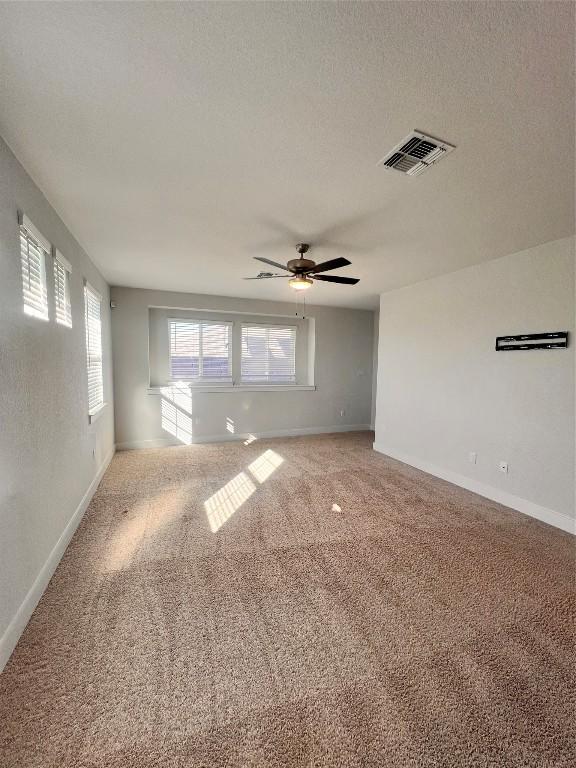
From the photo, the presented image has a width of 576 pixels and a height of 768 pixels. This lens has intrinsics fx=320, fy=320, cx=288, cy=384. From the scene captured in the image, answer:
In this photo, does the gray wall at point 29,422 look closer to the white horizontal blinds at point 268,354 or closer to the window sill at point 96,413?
the window sill at point 96,413

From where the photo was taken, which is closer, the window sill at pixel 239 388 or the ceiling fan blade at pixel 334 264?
the ceiling fan blade at pixel 334 264

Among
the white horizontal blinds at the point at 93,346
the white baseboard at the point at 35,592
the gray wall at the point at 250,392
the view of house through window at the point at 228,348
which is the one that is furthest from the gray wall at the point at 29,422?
the view of house through window at the point at 228,348

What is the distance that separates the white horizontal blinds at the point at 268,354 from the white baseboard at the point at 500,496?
2.74m

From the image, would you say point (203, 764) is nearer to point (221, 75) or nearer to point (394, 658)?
point (394, 658)

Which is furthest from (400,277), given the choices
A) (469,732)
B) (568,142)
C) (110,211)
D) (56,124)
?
(469,732)

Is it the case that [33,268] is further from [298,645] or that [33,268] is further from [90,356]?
[298,645]

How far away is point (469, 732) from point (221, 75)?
2718mm

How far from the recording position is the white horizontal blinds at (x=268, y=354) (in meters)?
5.97

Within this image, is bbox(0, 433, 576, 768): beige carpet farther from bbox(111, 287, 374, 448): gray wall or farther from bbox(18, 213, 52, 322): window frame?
bbox(111, 287, 374, 448): gray wall

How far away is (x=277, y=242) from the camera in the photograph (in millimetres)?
2945

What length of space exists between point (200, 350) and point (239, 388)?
37.6 inches

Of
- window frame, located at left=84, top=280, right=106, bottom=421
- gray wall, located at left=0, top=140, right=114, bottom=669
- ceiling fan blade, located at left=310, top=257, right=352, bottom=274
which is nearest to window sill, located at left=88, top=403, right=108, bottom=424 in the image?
window frame, located at left=84, top=280, right=106, bottom=421

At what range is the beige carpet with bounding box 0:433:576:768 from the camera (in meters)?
1.18

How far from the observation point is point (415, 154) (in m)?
1.70
